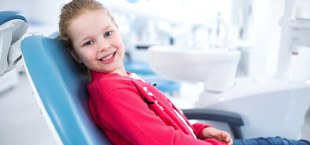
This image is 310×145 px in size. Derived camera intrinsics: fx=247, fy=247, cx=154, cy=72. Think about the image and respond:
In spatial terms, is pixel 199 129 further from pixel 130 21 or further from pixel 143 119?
pixel 130 21

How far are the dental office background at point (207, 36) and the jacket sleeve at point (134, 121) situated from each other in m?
0.42

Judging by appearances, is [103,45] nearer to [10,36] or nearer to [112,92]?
[112,92]

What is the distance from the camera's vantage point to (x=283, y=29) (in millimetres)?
1223

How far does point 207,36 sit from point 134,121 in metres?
1.60

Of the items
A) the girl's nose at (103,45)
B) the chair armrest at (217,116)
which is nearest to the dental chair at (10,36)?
the girl's nose at (103,45)

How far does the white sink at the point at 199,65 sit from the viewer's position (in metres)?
1.16

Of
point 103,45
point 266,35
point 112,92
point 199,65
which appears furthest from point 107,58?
point 266,35

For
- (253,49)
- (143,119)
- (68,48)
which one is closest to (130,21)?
(253,49)

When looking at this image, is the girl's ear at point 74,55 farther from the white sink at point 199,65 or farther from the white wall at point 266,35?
the white wall at point 266,35

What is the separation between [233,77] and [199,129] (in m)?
0.48

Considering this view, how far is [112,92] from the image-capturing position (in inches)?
22.5

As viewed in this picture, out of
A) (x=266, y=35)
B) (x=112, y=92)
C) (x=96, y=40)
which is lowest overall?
(x=266, y=35)

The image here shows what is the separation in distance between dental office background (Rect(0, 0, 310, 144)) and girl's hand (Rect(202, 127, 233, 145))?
39cm

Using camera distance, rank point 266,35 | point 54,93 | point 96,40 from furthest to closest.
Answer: point 266,35 → point 96,40 → point 54,93
